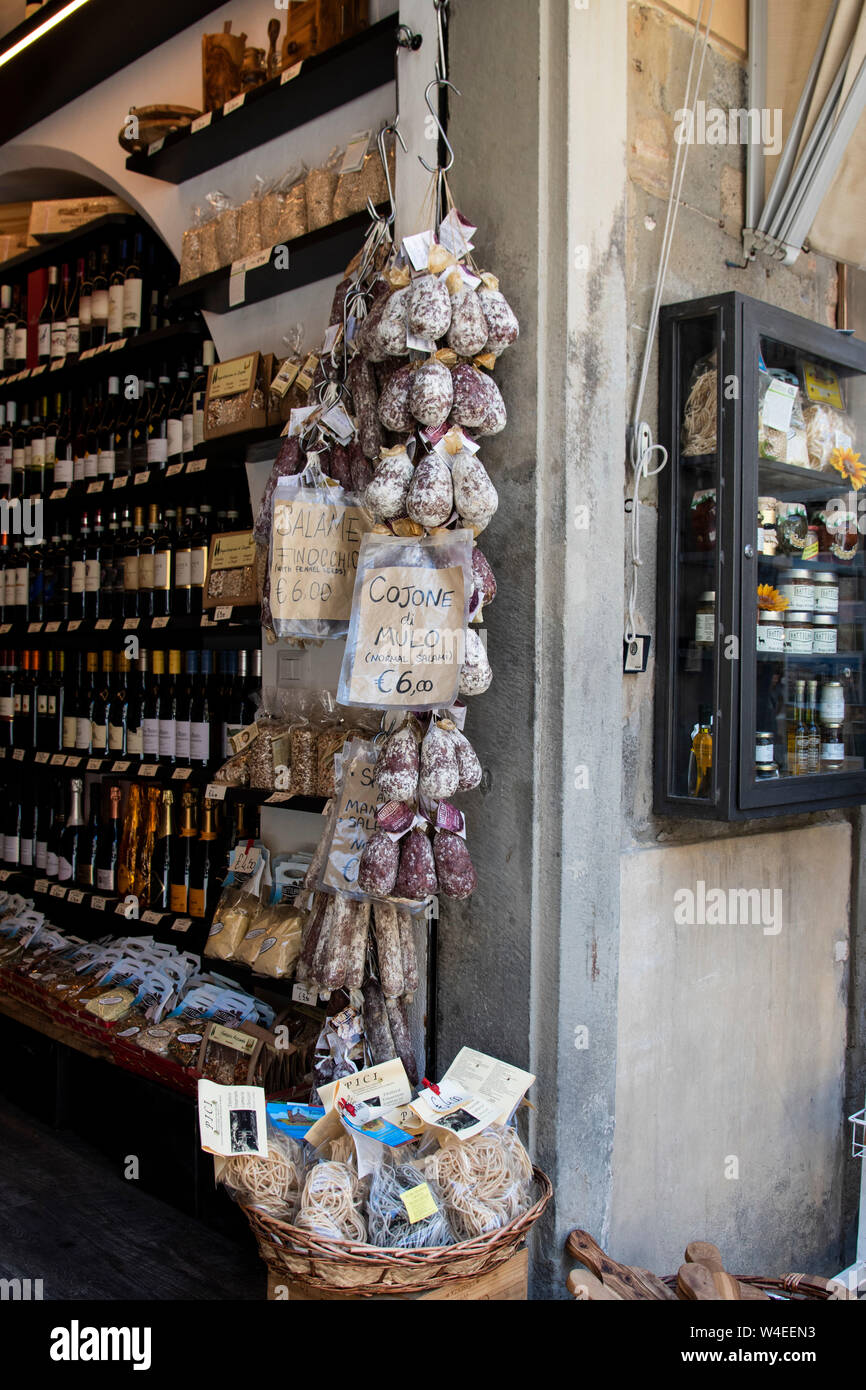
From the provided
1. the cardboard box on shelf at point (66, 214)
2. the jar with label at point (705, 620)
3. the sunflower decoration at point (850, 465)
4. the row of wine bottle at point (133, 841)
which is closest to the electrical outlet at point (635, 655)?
the jar with label at point (705, 620)

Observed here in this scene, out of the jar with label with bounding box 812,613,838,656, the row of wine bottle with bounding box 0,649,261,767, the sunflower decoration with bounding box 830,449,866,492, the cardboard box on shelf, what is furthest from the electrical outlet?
the cardboard box on shelf

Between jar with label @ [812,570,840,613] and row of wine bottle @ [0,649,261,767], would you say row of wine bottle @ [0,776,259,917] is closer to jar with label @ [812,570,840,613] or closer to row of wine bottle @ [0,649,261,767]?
row of wine bottle @ [0,649,261,767]

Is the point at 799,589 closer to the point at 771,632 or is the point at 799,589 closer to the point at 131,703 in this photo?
the point at 771,632

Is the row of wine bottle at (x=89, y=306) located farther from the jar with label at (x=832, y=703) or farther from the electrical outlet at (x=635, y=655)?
the jar with label at (x=832, y=703)

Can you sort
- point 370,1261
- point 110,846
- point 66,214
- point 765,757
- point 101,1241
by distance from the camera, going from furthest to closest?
point 66,214, point 110,846, point 101,1241, point 765,757, point 370,1261

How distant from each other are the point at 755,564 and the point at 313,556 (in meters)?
0.93

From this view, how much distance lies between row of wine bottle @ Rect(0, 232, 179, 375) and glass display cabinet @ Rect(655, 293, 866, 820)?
2.42 m

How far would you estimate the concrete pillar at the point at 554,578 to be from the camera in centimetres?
211

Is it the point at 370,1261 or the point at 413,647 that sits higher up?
the point at 413,647

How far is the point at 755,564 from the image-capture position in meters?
2.26

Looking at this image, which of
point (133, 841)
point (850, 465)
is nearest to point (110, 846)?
point (133, 841)

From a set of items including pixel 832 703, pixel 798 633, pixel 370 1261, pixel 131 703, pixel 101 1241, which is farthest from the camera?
pixel 131 703

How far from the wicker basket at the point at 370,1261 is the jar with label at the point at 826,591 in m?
1.62
